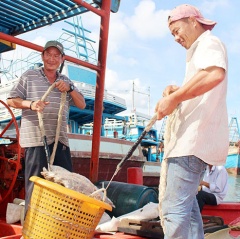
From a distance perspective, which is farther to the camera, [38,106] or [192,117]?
[38,106]

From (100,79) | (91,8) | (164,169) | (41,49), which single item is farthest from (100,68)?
(164,169)

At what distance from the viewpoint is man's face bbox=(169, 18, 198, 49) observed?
235 centimetres

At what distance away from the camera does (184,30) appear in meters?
2.36

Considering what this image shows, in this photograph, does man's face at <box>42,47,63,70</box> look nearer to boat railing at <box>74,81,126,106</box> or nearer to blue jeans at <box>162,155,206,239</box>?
blue jeans at <box>162,155,206,239</box>

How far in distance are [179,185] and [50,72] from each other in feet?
5.86

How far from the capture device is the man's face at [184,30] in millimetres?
2348

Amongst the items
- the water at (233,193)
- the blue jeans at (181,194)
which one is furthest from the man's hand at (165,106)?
the water at (233,193)

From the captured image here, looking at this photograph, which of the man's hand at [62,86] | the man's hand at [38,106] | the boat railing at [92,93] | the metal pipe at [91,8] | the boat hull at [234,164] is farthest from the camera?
the boat hull at [234,164]

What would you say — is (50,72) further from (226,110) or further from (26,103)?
(226,110)

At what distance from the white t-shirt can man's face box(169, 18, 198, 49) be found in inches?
2.4

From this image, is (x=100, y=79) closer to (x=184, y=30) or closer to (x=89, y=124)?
(x=184, y=30)

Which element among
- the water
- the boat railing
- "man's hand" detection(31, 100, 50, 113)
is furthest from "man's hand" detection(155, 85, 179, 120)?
the boat railing

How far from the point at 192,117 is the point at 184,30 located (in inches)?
22.5

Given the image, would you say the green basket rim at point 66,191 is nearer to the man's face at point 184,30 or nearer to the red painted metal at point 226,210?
A: the man's face at point 184,30
